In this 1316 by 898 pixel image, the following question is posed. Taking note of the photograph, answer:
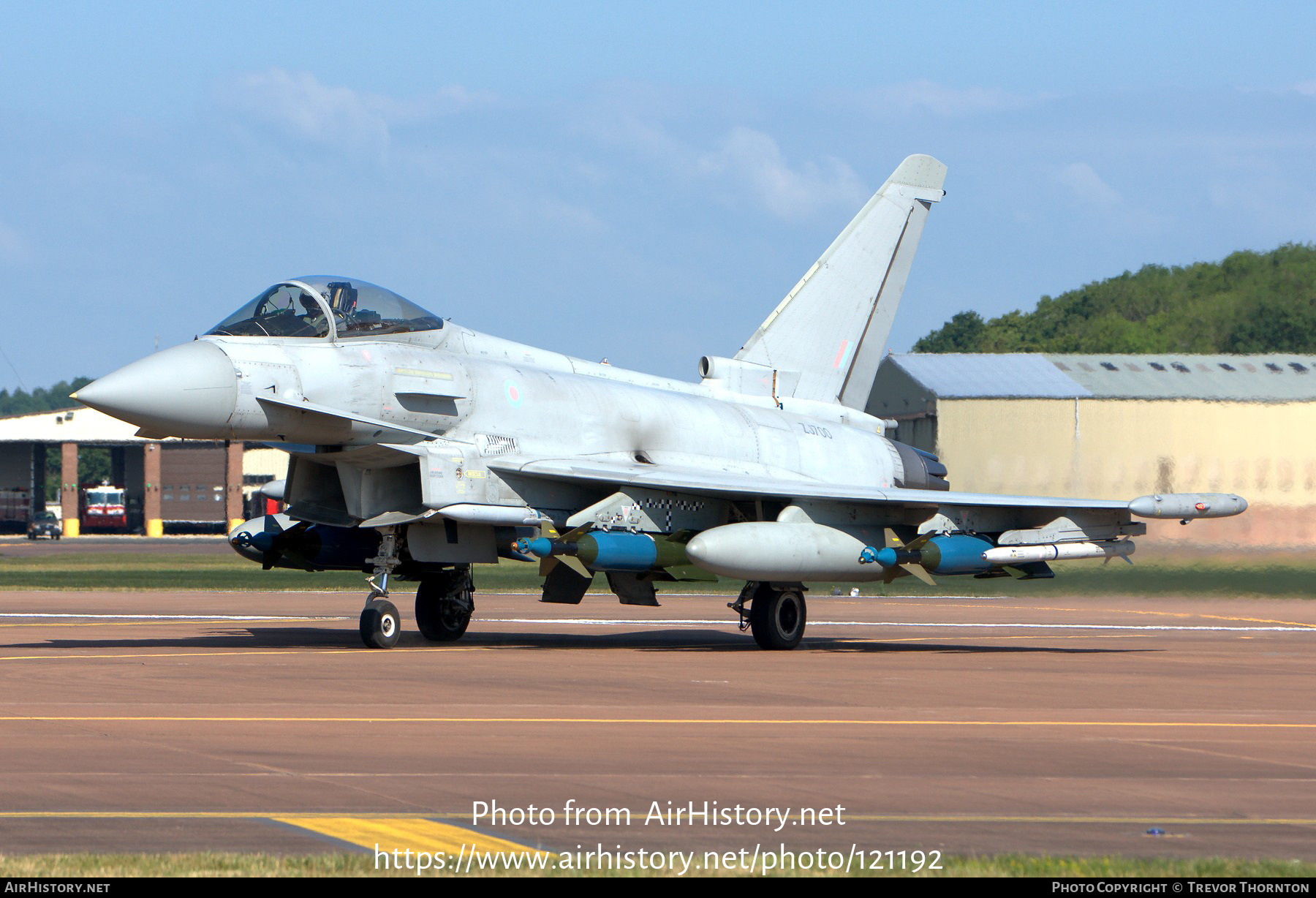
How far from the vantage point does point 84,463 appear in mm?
151500

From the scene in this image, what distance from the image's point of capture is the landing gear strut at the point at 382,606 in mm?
16766

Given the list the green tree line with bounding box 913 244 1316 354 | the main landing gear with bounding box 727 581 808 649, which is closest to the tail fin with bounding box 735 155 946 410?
the main landing gear with bounding box 727 581 808 649

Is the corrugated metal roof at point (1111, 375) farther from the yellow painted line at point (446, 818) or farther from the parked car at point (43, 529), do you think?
the parked car at point (43, 529)

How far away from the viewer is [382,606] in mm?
16875

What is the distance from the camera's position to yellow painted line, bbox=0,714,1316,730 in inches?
416

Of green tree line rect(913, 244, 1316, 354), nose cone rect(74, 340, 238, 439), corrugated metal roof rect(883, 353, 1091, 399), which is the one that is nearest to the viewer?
nose cone rect(74, 340, 238, 439)

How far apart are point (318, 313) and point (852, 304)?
29.1 ft

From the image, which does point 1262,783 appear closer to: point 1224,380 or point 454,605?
point 454,605

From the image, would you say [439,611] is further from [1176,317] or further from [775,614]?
[1176,317]

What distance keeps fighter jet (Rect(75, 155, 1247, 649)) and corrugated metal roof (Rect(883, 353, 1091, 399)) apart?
20.7 metres

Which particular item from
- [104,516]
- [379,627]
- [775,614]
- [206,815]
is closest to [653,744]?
[206,815]

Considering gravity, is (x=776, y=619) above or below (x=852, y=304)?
below

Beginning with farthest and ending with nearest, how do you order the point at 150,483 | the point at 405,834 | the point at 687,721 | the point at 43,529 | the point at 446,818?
the point at 150,483 < the point at 43,529 < the point at 687,721 < the point at 446,818 < the point at 405,834

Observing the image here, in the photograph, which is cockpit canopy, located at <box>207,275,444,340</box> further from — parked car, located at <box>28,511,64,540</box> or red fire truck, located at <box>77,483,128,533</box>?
red fire truck, located at <box>77,483,128,533</box>
